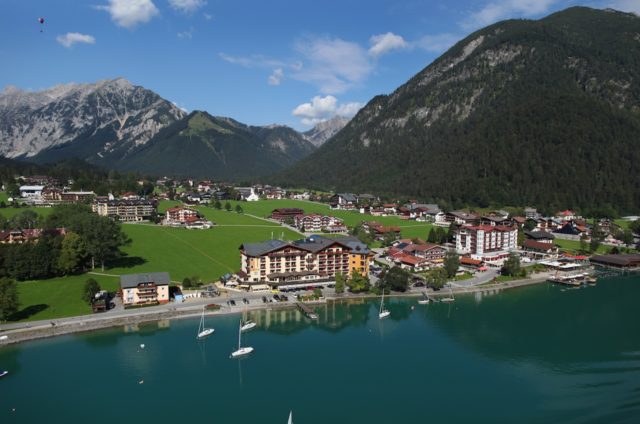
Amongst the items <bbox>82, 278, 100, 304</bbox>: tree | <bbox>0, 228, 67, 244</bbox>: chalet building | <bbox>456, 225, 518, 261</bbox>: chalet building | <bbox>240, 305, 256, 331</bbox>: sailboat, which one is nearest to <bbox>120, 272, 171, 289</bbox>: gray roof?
<bbox>82, 278, 100, 304</bbox>: tree

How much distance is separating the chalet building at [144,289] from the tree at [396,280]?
20.6m

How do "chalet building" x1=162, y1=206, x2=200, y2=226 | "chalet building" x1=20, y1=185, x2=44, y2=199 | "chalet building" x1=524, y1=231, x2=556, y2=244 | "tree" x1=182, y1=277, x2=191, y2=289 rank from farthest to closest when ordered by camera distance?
"chalet building" x1=20, y1=185, x2=44, y2=199
"chalet building" x1=162, y1=206, x2=200, y2=226
"chalet building" x1=524, y1=231, x2=556, y2=244
"tree" x1=182, y1=277, x2=191, y2=289

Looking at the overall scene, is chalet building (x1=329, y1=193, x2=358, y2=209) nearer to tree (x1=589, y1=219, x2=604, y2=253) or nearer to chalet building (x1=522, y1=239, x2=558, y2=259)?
chalet building (x1=522, y1=239, x2=558, y2=259)

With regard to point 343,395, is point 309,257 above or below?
above

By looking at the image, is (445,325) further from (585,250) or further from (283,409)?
(585,250)

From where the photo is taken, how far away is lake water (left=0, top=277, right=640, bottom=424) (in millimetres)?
25641

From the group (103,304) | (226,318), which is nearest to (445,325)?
(226,318)

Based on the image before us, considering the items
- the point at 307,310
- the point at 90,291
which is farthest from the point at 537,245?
the point at 90,291

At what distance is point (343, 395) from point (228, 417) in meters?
6.50

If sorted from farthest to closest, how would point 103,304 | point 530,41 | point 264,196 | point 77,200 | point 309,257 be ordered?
point 530,41 < point 264,196 < point 77,200 < point 309,257 < point 103,304

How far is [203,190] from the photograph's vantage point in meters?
138

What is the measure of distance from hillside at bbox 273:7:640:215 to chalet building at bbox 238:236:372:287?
210ft

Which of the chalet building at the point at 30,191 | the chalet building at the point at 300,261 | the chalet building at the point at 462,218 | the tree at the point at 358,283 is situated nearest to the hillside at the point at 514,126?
the chalet building at the point at 462,218

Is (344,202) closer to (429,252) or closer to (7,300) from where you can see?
(429,252)
